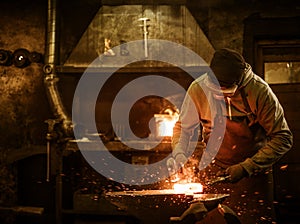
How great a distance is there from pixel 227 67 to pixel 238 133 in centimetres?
101

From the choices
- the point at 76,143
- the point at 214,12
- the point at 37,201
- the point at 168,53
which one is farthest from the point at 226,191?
the point at 37,201

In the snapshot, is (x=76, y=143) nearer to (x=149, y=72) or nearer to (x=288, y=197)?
(x=149, y=72)

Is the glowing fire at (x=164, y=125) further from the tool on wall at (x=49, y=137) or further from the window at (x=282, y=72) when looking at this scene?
the window at (x=282, y=72)

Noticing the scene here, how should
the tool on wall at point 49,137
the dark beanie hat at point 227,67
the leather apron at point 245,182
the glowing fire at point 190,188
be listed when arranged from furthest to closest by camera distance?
the tool on wall at point 49,137
the leather apron at point 245,182
the glowing fire at point 190,188
the dark beanie hat at point 227,67

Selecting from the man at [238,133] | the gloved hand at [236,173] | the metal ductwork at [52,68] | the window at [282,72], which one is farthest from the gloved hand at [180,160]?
the window at [282,72]

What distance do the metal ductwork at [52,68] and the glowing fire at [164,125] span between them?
4.74 feet

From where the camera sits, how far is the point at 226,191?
497 centimetres

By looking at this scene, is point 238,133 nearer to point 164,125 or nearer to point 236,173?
point 236,173

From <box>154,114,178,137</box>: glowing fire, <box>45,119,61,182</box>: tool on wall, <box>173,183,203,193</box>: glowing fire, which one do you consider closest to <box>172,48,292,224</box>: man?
<box>173,183,203,193</box>: glowing fire

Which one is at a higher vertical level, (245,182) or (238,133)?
(238,133)

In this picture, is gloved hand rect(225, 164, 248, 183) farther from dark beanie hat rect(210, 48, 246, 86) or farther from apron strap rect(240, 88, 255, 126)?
dark beanie hat rect(210, 48, 246, 86)

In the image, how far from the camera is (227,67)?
4180 millimetres

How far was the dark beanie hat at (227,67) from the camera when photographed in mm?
4188

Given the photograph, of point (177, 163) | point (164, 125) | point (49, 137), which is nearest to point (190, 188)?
point (177, 163)
